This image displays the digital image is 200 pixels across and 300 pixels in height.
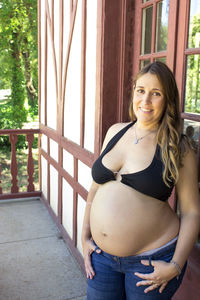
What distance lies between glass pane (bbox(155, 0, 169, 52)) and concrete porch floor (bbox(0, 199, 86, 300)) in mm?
2151

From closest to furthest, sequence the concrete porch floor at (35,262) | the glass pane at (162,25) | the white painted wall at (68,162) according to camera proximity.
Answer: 1. the glass pane at (162,25)
2. the concrete porch floor at (35,262)
3. the white painted wall at (68,162)

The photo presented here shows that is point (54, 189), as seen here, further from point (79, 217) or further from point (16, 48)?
point (16, 48)

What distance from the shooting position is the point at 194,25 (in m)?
1.80

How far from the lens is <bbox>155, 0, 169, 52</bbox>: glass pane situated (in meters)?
2.06

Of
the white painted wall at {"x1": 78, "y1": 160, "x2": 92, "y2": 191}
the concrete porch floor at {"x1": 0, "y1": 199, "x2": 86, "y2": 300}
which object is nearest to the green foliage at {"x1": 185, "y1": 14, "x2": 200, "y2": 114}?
the white painted wall at {"x1": 78, "y1": 160, "x2": 92, "y2": 191}

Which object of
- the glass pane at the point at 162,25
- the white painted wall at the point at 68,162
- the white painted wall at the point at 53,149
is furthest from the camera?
the white painted wall at the point at 53,149

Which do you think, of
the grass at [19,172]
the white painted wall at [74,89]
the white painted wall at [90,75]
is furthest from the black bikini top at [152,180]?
the grass at [19,172]

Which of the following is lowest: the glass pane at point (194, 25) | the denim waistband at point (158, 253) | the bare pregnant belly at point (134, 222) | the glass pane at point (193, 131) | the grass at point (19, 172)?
the grass at point (19, 172)

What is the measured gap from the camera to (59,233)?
4.16 m

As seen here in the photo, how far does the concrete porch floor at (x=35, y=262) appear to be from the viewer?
9.73ft

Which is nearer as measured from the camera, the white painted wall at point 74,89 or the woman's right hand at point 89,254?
the woman's right hand at point 89,254

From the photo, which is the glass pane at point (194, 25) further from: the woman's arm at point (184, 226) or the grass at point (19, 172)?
the grass at point (19, 172)

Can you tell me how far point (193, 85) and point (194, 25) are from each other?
0.32m

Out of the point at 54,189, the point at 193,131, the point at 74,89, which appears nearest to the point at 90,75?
the point at 74,89
